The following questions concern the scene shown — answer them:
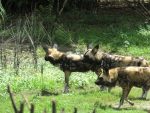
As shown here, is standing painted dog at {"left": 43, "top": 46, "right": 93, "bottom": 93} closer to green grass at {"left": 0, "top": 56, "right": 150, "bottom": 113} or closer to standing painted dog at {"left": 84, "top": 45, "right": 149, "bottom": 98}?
standing painted dog at {"left": 84, "top": 45, "right": 149, "bottom": 98}

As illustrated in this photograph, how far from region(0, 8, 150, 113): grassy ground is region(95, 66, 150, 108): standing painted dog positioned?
0.39 meters

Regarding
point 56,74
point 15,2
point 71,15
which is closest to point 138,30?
point 71,15

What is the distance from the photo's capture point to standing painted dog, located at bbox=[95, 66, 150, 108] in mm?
7887

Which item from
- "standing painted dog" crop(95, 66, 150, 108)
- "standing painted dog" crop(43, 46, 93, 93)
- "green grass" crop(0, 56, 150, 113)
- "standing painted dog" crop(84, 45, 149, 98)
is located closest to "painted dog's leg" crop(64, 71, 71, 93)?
"standing painted dog" crop(43, 46, 93, 93)

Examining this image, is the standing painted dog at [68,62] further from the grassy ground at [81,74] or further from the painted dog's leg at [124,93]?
the painted dog's leg at [124,93]

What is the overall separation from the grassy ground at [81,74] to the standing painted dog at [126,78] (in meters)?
0.39

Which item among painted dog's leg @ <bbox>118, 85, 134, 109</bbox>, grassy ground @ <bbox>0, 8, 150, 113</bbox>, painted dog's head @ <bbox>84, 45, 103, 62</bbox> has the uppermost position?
painted dog's head @ <bbox>84, 45, 103, 62</bbox>

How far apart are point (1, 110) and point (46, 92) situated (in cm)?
151

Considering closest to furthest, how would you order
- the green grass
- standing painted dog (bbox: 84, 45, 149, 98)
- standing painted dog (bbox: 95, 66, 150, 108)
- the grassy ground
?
standing painted dog (bbox: 95, 66, 150, 108) → the green grass → the grassy ground → standing painted dog (bbox: 84, 45, 149, 98)

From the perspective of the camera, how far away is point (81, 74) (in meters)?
10.5

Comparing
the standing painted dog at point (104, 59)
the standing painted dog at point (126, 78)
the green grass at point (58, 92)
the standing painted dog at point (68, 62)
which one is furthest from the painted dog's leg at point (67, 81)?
the standing painted dog at point (126, 78)

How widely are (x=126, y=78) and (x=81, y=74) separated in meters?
2.64

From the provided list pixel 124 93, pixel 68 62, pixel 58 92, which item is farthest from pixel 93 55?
pixel 124 93

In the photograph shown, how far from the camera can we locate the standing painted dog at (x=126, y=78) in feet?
25.9
